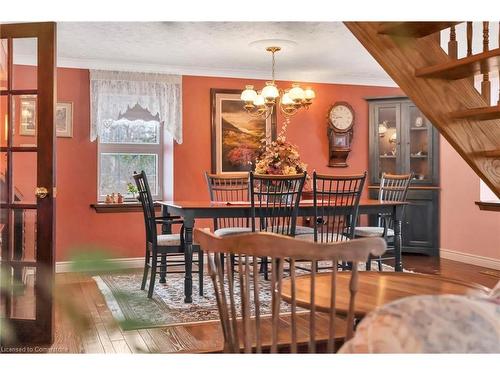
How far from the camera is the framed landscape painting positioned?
18.7ft

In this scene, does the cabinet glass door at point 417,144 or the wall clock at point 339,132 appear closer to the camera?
the cabinet glass door at point 417,144

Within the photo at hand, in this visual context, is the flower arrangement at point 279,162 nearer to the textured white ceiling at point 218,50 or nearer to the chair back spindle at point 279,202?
the chair back spindle at point 279,202

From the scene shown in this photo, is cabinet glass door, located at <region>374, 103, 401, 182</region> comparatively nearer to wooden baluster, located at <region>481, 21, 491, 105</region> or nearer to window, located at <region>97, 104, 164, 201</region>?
window, located at <region>97, 104, 164, 201</region>

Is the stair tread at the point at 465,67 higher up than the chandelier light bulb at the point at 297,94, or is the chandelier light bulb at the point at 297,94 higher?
the chandelier light bulb at the point at 297,94

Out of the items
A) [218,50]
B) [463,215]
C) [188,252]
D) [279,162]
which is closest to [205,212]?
[188,252]

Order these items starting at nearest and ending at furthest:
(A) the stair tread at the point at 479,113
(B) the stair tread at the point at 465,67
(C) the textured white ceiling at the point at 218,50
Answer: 1. (B) the stair tread at the point at 465,67
2. (A) the stair tread at the point at 479,113
3. (C) the textured white ceiling at the point at 218,50

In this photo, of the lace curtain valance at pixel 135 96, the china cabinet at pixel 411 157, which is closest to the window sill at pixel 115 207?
the lace curtain valance at pixel 135 96

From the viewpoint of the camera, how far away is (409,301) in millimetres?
870

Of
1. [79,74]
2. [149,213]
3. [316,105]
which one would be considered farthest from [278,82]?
[149,213]

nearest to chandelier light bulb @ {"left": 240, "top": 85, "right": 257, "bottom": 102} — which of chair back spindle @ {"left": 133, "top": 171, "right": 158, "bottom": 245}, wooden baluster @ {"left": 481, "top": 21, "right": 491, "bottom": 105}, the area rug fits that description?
chair back spindle @ {"left": 133, "top": 171, "right": 158, "bottom": 245}

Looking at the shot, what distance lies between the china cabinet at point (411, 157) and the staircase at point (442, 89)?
12.9 feet

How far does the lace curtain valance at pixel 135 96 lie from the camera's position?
17.1 feet

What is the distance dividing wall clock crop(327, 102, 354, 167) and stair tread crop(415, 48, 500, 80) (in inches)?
160
